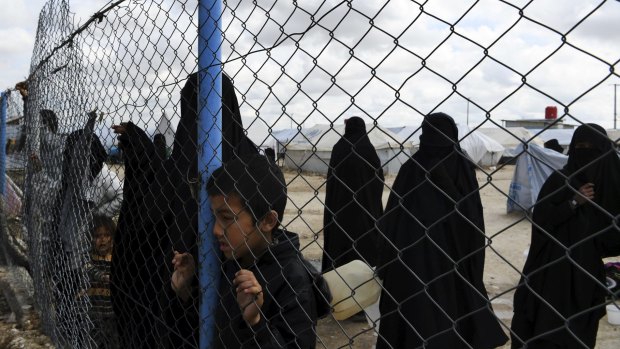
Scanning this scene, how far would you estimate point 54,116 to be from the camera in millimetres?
3604

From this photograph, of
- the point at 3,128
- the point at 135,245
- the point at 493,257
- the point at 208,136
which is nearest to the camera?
the point at 208,136

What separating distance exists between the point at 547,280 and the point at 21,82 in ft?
15.7

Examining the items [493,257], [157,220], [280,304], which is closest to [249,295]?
[280,304]

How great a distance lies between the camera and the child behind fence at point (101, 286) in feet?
9.25

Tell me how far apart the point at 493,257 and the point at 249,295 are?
20.6ft

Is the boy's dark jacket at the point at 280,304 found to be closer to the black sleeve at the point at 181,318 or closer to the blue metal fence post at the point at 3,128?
the black sleeve at the point at 181,318

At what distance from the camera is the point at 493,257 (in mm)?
6961

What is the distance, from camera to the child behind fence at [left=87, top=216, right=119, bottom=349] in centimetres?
282

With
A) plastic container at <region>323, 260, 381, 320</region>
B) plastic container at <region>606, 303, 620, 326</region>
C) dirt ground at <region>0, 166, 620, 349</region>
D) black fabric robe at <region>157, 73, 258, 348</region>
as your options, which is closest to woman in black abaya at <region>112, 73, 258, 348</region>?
black fabric robe at <region>157, 73, 258, 348</region>

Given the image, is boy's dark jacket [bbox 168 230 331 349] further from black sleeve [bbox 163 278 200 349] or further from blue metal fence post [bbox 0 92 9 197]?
blue metal fence post [bbox 0 92 9 197]

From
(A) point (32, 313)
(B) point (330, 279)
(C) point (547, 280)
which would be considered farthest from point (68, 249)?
(C) point (547, 280)

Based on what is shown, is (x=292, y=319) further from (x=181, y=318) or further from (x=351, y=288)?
(x=181, y=318)

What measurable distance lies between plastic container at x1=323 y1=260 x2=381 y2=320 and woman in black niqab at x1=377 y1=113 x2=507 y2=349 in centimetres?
128

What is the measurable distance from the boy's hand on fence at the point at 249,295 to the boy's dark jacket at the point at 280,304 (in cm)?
3
